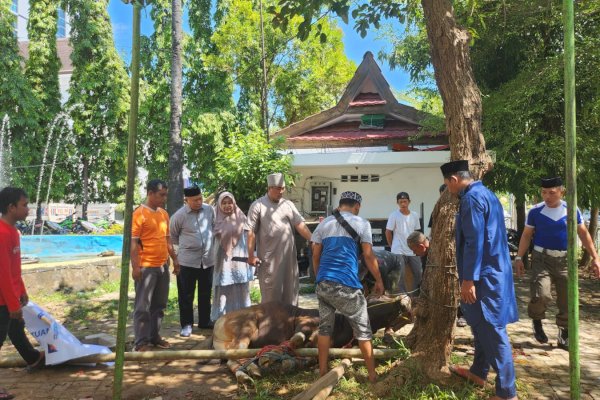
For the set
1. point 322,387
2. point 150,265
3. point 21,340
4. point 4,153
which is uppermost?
point 4,153

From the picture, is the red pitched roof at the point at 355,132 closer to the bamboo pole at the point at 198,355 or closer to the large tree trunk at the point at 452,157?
the large tree trunk at the point at 452,157

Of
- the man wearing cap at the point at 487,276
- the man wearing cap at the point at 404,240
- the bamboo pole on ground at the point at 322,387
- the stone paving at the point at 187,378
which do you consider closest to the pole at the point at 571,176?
the man wearing cap at the point at 487,276

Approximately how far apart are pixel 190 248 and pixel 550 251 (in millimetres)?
4244

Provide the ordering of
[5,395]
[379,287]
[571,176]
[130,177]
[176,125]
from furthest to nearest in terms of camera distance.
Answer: [176,125], [379,287], [5,395], [130,177], [571,176]

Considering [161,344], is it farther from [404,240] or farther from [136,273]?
[404,240]

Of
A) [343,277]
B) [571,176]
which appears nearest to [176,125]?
[343,277]

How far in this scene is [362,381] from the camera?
163 inches

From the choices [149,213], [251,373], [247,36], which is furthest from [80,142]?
[251,373]

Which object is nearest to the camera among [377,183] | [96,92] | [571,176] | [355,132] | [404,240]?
[571,176]

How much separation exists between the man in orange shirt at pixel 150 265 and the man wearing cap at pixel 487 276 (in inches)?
130

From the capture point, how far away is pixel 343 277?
4121 millimetres

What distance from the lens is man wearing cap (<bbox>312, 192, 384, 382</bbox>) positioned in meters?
4.10

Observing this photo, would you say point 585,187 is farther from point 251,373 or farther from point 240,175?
point 251,373

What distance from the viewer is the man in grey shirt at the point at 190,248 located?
601cm
